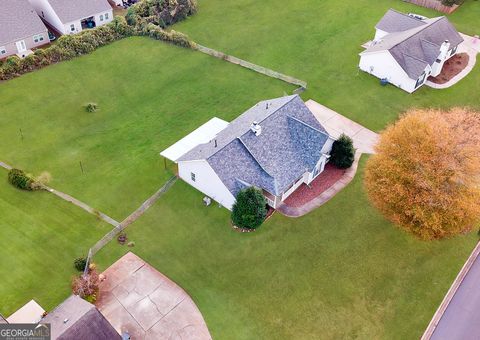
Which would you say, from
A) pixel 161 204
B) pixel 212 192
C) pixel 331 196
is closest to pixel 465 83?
pixel 331 196

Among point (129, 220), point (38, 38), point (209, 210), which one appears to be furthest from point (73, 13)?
point (209, 210)

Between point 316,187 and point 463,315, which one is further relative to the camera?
point 316,187

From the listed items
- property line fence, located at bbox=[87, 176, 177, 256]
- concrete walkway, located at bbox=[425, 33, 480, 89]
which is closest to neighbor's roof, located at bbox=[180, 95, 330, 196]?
property line fence, located at bbox=[87, 176, 177, 256]

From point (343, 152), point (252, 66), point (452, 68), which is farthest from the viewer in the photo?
point (452, 68)

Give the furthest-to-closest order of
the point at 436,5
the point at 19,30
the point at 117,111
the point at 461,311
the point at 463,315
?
the point at 436,5 < the point at 19,30 < the point at 117,111 < the point at 461,311 < the point at 463,315

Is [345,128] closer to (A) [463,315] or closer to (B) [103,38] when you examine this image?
(A) [463,315]

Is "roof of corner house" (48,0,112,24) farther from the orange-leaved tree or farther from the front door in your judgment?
the orange-leaved tree

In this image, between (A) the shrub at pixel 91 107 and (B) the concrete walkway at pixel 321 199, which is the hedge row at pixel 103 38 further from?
(B) the concrete walkway at pixel 321 199
